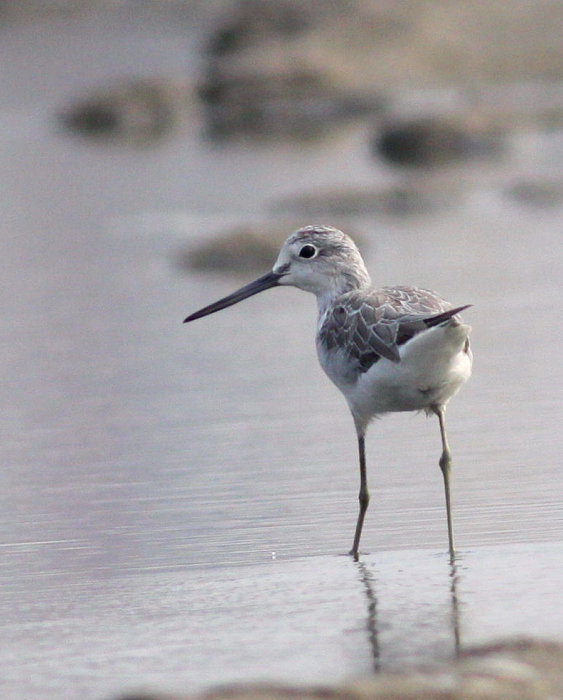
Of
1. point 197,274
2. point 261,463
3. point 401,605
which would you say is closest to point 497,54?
point 197,274

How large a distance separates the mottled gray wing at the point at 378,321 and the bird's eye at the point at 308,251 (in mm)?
407

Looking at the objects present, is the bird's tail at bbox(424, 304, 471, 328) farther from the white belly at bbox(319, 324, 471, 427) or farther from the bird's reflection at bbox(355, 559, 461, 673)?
the bird's reflection at bbox(355, 559, 461, 673)

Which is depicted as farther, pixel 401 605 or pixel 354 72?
pixel 354 72

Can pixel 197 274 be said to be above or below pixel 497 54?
below

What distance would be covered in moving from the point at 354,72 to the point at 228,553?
105 ft

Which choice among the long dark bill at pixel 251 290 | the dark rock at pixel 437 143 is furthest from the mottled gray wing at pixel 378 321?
the dark rock at pixel 437 143

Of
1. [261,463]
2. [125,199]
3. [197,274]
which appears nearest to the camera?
[261,463]

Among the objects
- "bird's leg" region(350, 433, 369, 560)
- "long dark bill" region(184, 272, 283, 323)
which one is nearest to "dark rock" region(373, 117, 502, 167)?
"long dark bill" region(184, 272, 283, 323)

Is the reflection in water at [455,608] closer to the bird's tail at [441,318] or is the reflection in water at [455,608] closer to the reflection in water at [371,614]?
the reflection in water at [371,614]

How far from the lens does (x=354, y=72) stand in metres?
38.8

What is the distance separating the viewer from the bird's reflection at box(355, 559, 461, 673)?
596 cm

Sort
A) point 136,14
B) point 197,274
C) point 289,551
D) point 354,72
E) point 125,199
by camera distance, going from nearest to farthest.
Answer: point 289,551, point 197,274, point 125,199, point 354,72, point 136,14

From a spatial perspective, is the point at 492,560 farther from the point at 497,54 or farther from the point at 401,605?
the point at 497,54

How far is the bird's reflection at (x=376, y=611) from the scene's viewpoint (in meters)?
5.96
